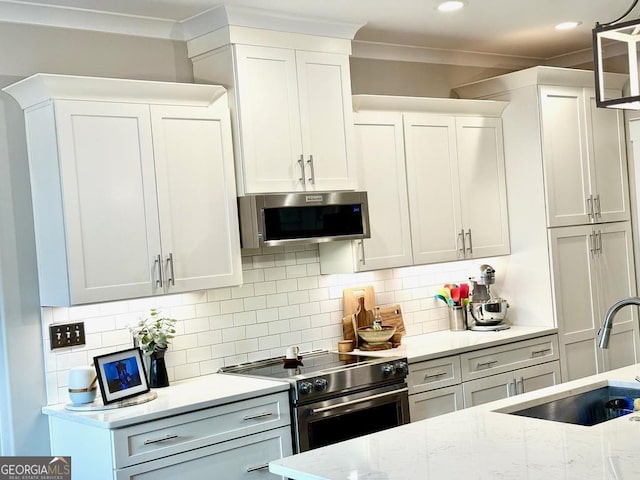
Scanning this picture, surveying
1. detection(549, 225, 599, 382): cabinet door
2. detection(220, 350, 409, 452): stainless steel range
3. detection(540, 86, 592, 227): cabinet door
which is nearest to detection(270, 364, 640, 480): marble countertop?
detection(220, 350, 409, 452): stainless steel range

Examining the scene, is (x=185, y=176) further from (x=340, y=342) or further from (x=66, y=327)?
(x=340, y=342)

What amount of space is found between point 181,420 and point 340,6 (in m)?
2.17

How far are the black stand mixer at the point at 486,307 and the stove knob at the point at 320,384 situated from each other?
1605 millimetres

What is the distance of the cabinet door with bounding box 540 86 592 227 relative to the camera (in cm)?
504

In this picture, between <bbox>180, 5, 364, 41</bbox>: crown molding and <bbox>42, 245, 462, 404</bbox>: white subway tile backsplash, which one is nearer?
<bbox>42, 245, 462, 404</bbox>: white subway tile backsplash

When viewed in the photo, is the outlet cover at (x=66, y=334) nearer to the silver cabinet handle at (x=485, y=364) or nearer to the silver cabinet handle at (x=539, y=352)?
the silver cabinet handle at (x=485, y=364)

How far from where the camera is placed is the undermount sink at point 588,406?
2.91 metres

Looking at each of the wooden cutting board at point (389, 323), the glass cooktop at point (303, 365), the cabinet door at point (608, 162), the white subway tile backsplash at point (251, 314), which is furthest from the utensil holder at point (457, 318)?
the cabinet door at point (608, 162)

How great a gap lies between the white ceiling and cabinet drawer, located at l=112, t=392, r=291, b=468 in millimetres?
1895

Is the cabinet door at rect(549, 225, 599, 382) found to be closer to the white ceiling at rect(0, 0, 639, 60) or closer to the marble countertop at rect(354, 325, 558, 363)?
the marble countertop at rect(354, 325, 558, 363)

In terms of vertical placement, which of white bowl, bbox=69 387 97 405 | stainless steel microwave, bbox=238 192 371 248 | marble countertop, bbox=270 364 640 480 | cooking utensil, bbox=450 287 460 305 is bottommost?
marble countertop, bbox=270 364 640 480

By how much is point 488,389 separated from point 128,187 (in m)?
2.39

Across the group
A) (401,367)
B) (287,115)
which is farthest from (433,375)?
(287,115)

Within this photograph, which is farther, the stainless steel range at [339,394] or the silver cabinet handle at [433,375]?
the silver cabinet handle at [433,375]
